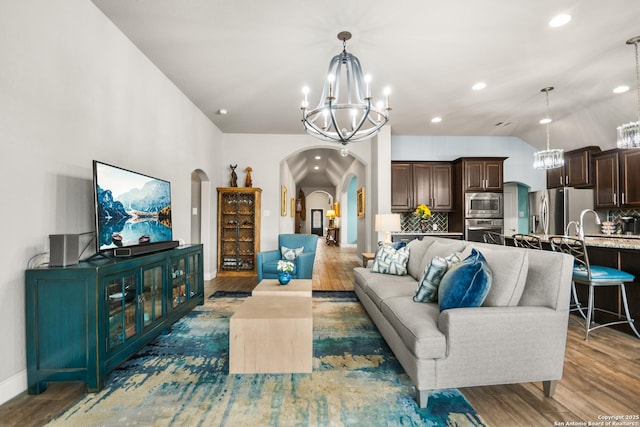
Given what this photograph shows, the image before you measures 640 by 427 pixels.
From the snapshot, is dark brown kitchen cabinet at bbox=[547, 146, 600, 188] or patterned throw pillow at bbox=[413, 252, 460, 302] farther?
dark brown kitchen cabinet at bbox=[547, 146, 600, 188]

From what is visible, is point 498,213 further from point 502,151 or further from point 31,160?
point 31,160

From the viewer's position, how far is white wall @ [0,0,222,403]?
1931 mm

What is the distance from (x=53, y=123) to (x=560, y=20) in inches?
163

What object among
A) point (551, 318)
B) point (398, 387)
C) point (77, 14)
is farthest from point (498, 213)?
point (77, 14)

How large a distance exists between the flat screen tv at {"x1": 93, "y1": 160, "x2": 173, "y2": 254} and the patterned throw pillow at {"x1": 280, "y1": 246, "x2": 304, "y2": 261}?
1816mm

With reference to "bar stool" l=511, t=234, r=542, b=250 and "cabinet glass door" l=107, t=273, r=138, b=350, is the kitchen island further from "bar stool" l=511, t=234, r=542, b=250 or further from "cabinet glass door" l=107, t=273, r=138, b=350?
"cabinet glass door" l=107, t=273, r=138, b=350

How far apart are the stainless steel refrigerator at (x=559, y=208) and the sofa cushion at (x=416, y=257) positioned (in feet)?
12.7

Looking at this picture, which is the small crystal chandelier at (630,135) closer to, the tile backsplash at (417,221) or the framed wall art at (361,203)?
the tile backsplash at (417,221)

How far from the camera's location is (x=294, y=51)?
3389mm

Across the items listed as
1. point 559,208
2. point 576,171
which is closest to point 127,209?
point 559,208

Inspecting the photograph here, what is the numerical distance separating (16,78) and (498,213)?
22.1 ft

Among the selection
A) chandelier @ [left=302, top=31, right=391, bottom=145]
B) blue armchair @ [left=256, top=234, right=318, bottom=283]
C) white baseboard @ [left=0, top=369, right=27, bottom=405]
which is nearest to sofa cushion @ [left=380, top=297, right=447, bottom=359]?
chandelier @ [left=302, top=31, right=391, bottom=145]

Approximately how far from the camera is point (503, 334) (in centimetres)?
188

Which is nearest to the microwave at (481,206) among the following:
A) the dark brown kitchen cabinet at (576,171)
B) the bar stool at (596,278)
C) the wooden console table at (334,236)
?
the dark brown kitchen cabinet at (576,171)
